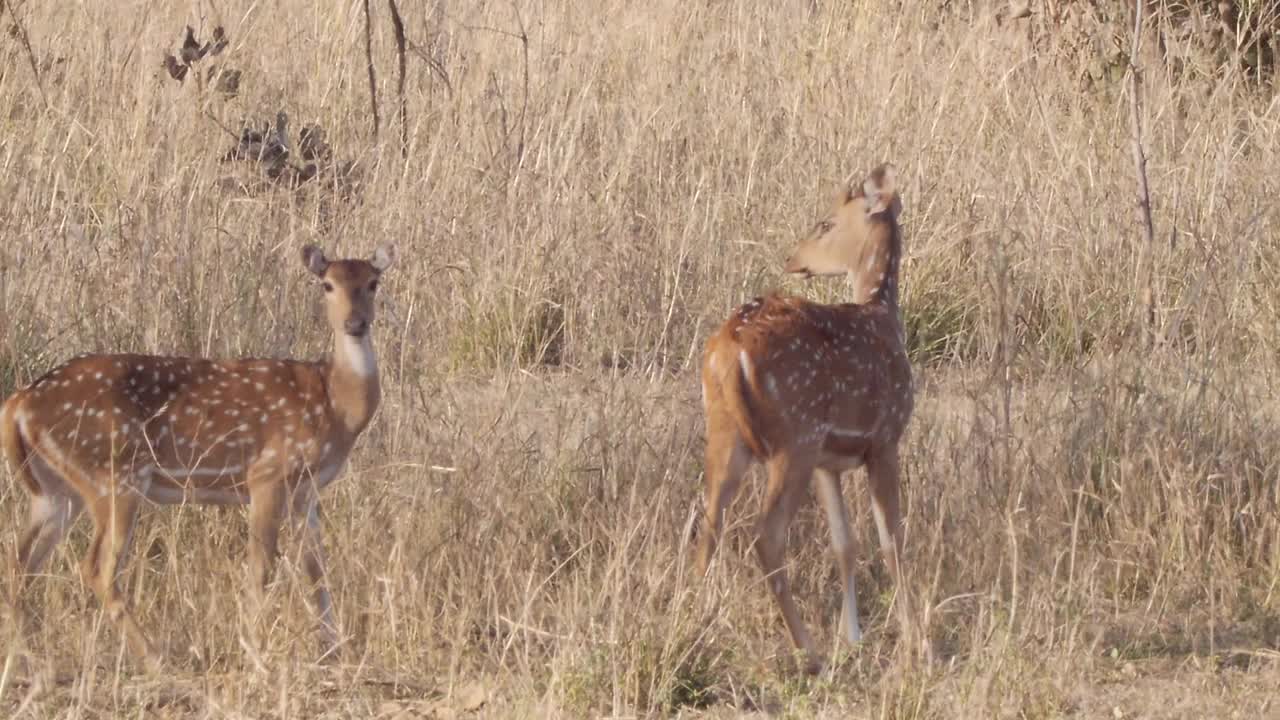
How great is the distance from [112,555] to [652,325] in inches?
107

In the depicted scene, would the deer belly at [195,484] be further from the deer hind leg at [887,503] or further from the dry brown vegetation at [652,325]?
the deer hind leg at [887,503]

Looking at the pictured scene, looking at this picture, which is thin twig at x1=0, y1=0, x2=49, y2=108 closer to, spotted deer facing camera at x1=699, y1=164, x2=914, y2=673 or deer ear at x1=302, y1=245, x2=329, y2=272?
deer ear at x1=302, y1=245, x2=329, y2=272

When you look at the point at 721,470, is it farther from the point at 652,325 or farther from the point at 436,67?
the point at 436,67

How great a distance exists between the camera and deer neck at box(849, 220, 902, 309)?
6223 millimetres

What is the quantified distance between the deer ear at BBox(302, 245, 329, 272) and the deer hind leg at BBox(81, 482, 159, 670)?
779 mm

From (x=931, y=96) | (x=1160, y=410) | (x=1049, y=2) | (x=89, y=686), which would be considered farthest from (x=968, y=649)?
(x=1049, y=2)

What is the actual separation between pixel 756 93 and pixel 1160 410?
3445mm

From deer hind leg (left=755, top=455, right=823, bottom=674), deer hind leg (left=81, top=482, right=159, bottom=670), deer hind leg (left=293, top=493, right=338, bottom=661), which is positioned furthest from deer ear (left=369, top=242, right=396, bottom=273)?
deer hind leg (left=755, top=455, right=823, bottom=674)

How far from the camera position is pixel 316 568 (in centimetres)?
556

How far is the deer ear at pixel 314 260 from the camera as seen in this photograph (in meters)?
5.64

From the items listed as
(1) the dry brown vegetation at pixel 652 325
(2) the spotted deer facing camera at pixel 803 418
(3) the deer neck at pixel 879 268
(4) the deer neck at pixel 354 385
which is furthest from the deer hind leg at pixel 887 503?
(4) the deer neck at pixel 354 385

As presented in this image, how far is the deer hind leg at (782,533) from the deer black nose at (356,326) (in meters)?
1.14

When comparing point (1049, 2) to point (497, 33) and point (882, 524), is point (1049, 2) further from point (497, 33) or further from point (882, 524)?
point (882, 524)

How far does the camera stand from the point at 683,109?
9.39 meters
